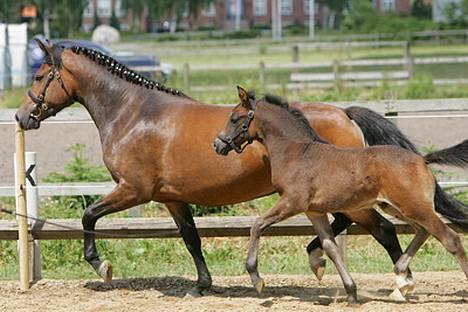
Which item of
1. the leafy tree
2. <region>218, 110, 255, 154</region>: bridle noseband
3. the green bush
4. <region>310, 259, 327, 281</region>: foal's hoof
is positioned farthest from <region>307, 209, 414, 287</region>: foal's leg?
the leafy tree

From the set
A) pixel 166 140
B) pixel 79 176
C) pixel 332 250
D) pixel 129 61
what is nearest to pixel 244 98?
pixel 166 140

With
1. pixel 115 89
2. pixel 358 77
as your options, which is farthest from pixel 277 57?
pixel 115 89

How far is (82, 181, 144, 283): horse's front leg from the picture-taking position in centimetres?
846

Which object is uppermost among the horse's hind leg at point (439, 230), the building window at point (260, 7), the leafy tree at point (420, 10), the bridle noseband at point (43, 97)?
the building window at point (260, 7)

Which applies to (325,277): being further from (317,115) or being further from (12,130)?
(12,130)

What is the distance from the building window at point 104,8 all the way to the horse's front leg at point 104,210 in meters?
84.3

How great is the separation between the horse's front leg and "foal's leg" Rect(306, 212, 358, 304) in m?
1.43

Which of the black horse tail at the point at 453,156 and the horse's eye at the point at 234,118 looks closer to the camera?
the black horse tail at the point at 453,156

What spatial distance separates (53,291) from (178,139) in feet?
5.60

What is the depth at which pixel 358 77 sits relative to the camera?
25.6 meters

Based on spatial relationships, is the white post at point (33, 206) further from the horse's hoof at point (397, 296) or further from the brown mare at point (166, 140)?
the horse's hoof at point (397, 296)

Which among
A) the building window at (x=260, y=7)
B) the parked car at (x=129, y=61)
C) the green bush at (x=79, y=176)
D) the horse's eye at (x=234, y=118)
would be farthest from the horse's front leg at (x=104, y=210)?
the building window at (x=260, y=7)

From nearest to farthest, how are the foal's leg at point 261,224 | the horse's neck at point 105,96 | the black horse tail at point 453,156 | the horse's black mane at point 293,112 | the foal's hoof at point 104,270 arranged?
1. the foal's leg at point 261,224
2. the black horse tail at point 453,156
3. the horse's black mane at point 293,112
4. the foal's hoof at point 104,270
5. the horse's neck at point 105,96

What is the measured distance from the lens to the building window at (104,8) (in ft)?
301
